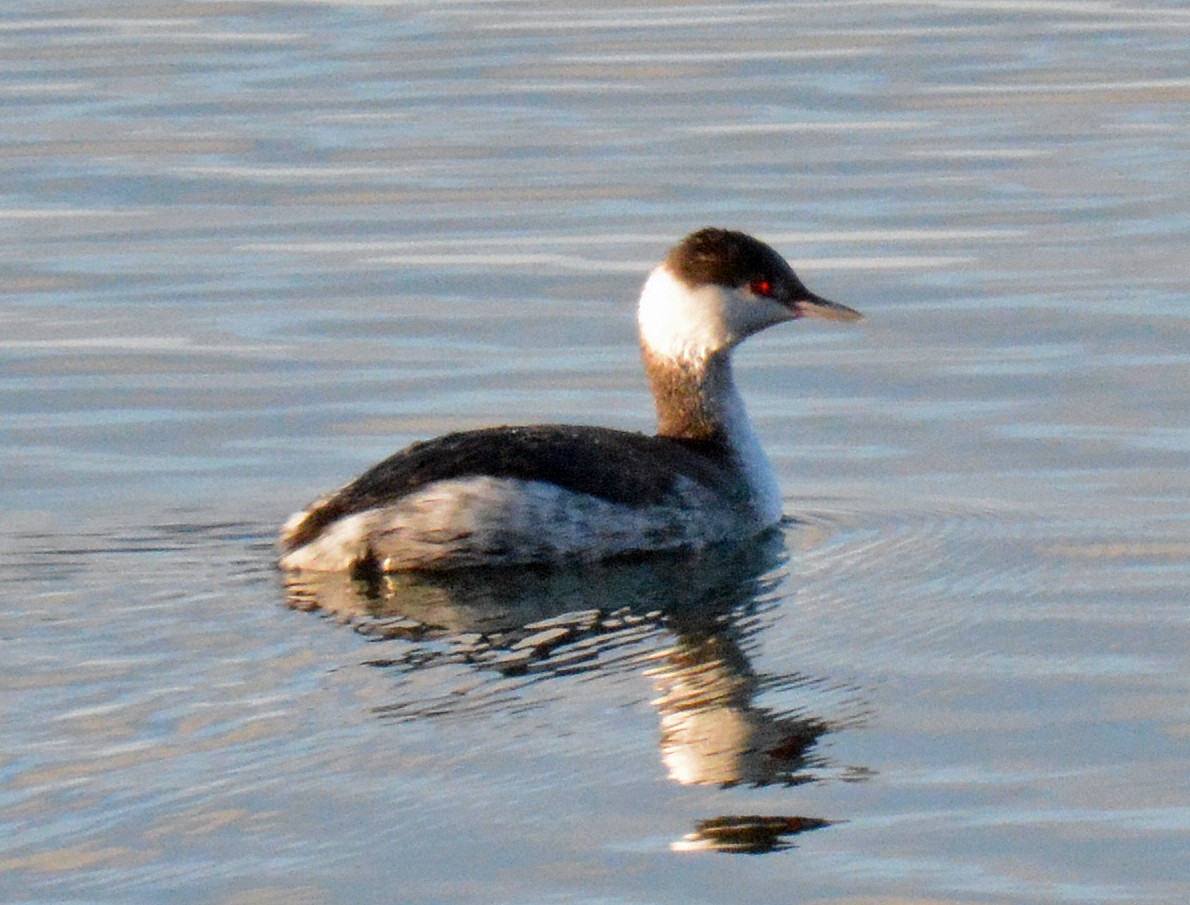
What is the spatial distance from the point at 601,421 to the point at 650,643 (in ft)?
10.0

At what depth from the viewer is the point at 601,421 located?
33.3 ft

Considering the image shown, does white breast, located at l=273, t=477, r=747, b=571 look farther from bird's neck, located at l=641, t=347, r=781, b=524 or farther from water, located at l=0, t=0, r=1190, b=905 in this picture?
bird's neck, located at l=641, t=347, r=781, b=524

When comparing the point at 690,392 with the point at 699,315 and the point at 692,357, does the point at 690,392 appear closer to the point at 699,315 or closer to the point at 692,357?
the point at 692,357

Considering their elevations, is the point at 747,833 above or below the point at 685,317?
Answer: below

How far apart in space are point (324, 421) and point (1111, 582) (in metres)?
3.48

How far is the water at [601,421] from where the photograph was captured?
5.62 meters

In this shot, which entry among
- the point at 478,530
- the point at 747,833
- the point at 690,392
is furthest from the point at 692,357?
the point at 747,833

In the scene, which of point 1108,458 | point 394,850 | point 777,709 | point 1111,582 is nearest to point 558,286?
point 1108,458

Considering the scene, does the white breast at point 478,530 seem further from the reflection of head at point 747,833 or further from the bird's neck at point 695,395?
the reflection of head at point 747,833

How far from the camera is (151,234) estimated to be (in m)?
13.6

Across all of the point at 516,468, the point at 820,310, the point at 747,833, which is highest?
the point at 820,310

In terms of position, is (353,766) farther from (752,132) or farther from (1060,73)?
(1060,73)

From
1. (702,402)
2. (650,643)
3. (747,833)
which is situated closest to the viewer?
(747,833)

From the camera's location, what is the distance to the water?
221 inches
